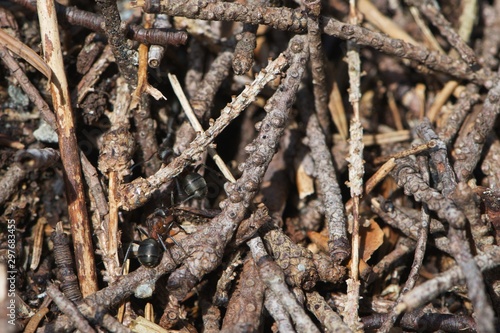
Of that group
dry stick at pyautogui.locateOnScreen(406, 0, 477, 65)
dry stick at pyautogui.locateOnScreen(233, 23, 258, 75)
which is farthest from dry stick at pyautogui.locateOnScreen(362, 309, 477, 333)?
dry stick at pyautogui.locateOnScreen(406, 0, 477, 65)

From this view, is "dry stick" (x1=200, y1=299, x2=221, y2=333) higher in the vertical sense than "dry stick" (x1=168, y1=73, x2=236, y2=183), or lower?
lower

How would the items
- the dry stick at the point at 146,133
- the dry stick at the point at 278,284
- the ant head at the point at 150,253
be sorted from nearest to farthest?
the dry stick at the point at 278,284 < the ant head at the point at 150,253 < the dry stick at the point at 146,133

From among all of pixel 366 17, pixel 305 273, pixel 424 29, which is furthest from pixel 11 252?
pixel 424 29

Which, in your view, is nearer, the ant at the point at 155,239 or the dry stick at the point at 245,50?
the ant at the point at 155,239

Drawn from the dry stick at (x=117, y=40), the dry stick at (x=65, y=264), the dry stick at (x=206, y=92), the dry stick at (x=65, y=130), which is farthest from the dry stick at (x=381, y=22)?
the dry stick at (x=65, y=264)

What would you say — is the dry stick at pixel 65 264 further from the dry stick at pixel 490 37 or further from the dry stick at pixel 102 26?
the dry stick at pixel 490 37

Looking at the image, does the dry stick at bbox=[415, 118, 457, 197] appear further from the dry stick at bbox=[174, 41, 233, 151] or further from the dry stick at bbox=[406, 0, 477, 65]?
the dry stick at bbox=[174, 41, 233, 151]

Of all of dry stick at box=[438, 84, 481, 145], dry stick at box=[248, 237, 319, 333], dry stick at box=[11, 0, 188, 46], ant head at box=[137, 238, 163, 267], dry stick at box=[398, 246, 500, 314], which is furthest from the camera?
dry stick at box=[438, 84, 481, 145]
